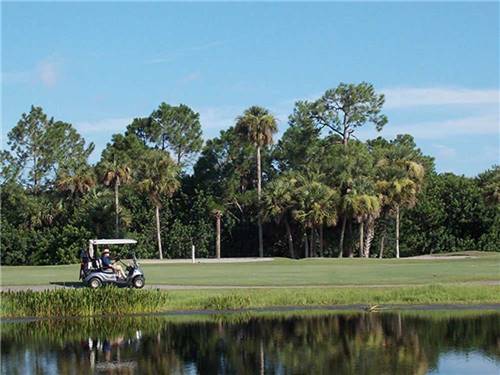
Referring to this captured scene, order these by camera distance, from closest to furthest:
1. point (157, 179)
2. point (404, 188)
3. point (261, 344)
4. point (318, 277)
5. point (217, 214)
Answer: point (261, 344) < point (318, 277) < point (404, 188) < point (157, 179) < point (217, 214)

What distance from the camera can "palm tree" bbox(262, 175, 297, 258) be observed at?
239 ft

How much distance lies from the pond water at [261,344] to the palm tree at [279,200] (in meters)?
43.6

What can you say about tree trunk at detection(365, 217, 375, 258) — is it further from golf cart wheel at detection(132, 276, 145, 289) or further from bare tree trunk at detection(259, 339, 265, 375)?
bare tree trunk at detection(259, 339, 265, 375)

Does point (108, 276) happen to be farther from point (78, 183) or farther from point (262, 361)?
point (78, 183)

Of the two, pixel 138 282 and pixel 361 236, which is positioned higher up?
pixel 361 236

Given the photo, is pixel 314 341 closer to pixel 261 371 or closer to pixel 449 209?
pixel 261 371

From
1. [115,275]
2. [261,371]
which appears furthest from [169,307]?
[261,371]

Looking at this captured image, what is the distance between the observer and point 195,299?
31.7 meters

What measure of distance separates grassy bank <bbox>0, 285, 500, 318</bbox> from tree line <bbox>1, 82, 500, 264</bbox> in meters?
37.7

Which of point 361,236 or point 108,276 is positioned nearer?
point 108,276

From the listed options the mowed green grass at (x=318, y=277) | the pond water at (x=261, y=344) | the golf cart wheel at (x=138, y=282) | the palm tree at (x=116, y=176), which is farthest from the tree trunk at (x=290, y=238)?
the pond water at (x=261, y=344)

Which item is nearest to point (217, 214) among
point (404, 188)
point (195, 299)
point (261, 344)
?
point (404, 188)

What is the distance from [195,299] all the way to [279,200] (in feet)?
138

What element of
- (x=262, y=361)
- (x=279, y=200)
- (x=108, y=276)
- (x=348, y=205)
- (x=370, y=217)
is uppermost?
(x=279, y=200)
